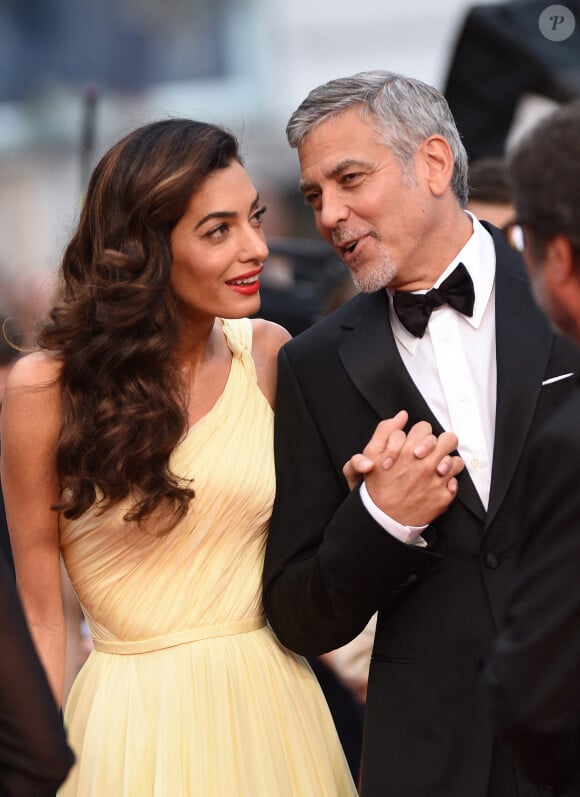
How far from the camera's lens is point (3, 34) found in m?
14.6

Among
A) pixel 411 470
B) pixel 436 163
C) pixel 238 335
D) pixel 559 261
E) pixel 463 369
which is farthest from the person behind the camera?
pixel 238 335

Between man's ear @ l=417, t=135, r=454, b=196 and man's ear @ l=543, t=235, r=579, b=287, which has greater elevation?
man's ear @ l=543, t=235, r=579, b=287

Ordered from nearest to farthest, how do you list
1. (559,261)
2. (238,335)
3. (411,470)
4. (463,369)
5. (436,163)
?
(559,261) < (411,470) < (463,369) < (436,163) < (238,335)

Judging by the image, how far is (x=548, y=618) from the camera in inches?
91.5

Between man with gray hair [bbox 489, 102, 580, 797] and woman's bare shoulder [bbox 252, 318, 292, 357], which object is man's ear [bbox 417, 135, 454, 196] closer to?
woman's bare shoulder [bbox 252, 318, 292, 357]

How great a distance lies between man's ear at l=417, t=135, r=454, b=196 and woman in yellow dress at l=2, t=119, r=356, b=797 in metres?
0.48

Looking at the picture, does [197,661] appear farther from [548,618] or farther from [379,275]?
[548,618]

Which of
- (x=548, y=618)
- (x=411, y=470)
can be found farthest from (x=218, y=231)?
(x=548, y=618)

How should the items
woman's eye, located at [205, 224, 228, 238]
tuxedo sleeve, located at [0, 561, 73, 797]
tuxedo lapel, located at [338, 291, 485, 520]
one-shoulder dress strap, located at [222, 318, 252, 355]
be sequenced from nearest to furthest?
tuxedo sleeve, located at [0, 561, 73, 797] < tuxedo lapel, located at [338, 291, 485, 520] < woman's eye, located at [205, 224, 228, 238] < one-shoulder dress strap, located at [222, 318, 252, 355]

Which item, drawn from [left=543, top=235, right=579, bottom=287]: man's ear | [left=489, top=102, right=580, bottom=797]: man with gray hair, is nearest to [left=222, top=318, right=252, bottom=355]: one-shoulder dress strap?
[left=489, top=102, right=580, bottom=797]: man with gray hair

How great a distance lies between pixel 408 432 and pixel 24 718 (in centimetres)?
143

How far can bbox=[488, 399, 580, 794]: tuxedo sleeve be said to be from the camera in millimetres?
2299

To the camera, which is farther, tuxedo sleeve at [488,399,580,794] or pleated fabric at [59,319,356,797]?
pleated fabric at [59,319,356,797]

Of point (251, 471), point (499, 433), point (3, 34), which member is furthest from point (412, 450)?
point (3, 34)
